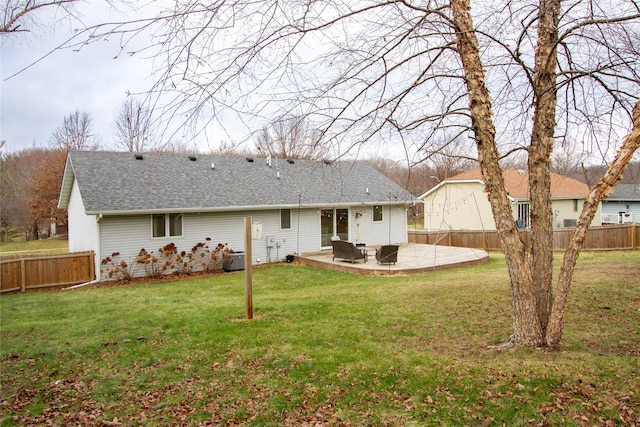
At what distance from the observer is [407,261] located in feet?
53.2

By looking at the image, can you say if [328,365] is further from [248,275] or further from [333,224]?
[333,224]

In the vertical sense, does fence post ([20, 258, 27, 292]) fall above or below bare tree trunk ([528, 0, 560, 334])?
below

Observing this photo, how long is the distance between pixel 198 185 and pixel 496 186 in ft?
49.5

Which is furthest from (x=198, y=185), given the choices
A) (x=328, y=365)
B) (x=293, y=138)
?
(x=328, y=365)

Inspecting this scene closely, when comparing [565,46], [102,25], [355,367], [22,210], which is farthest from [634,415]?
[22,210]

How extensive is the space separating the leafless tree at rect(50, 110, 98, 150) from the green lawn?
28.2 meters

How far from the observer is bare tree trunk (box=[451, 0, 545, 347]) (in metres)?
4.88

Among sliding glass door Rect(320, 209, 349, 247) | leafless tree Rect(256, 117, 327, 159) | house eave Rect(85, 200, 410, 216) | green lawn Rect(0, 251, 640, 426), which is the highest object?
leafless tree Rect(256, 117, 327, 159)

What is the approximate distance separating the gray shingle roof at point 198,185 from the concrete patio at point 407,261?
2.54m

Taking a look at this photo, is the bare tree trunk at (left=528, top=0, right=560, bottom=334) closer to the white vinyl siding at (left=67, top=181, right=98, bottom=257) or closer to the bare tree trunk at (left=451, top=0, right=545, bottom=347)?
the bare tree trunk at (left=451, top=0, right=545, bottom=347)

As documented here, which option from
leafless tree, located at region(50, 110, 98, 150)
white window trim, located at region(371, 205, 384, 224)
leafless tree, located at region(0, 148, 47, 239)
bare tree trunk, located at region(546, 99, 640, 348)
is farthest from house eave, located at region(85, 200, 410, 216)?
leafless tree, located at region(0, 148, 47, 239)

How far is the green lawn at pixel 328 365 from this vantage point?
147 inches

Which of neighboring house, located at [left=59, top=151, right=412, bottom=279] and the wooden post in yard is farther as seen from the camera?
neighboring house, located at [left=59, top=151, right=412, bottom=279]

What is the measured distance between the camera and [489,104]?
5004 mm
